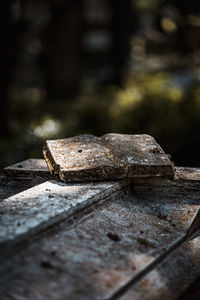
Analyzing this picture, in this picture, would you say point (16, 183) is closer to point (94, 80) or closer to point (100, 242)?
point (100, 242)

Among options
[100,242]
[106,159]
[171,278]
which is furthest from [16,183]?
[171,278]

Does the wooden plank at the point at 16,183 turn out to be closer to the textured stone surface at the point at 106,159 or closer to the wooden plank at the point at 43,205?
the textured stone surface at the point at 106,159

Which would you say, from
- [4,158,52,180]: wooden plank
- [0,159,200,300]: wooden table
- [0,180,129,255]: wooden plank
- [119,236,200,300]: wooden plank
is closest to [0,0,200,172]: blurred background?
[4,158,52,180]: wooden plank

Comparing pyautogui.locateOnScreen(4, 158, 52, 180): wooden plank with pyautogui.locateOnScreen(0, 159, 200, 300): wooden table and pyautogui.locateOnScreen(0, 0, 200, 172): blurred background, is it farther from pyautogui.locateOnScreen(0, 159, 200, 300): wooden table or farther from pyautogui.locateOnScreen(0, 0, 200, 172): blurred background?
pyautogui.locateOnScreen(0, 0, 200, 172): blurred background

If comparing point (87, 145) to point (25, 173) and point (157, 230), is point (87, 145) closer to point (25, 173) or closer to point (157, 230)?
point (25, 173)

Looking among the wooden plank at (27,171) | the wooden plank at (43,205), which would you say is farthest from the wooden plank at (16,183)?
the wooden plank at (43,205)

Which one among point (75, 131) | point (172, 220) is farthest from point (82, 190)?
point (75, 131)
